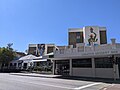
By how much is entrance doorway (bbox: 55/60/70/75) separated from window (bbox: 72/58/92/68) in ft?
6.82

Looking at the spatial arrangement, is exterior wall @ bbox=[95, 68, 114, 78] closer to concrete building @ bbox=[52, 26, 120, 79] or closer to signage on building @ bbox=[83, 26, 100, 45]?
concrete building @ bbox=[52, 26, 120, 79]

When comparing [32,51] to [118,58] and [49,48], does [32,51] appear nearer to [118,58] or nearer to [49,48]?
[49,48]

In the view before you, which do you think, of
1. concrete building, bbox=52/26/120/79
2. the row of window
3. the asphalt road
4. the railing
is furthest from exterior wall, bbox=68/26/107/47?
the asphalt road

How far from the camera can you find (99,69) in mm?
28344

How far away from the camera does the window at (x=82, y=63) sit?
29905 millimetres

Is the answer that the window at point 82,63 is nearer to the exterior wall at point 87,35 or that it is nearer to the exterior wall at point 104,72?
the exterior wall at point 104,72

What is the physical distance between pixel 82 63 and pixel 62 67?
18.2 feet

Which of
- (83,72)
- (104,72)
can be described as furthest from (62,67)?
(104,72)

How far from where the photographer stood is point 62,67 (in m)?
35.0

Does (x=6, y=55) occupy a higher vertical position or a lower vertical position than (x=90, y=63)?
higher

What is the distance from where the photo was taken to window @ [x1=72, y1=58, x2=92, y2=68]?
29905 millimetres

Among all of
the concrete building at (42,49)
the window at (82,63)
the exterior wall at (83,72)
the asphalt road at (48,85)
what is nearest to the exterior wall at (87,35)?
the concrete building at (42,49)

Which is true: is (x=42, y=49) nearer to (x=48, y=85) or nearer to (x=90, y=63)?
(x=90, y=63)

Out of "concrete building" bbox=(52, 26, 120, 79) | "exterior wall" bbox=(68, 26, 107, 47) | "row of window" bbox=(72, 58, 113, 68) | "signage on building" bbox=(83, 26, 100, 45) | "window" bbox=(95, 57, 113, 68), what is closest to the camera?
"concrete building" bbox=(52, 26, 120, 79)
